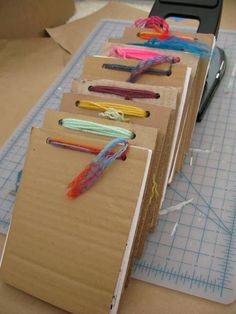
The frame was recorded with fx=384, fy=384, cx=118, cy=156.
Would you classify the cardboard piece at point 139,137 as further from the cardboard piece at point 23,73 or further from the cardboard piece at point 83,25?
the cardboard piece at point 83,25

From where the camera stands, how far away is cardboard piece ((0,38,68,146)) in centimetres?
85

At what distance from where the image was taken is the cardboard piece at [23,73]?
847mm

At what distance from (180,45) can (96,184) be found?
0.93 feet

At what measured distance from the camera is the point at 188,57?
60cm

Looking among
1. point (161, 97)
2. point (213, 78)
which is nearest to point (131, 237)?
point (161, 97)

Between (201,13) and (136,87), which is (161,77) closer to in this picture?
(136,87)

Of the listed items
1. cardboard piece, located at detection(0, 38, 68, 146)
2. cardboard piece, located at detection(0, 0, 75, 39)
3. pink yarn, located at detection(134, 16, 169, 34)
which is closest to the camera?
pink yarn, located at detection(134, 16, 169, 34)

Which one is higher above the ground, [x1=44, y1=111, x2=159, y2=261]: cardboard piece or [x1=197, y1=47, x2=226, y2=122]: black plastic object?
[x1=44, y1=111, x2=159, y2=261]: cardboard piece

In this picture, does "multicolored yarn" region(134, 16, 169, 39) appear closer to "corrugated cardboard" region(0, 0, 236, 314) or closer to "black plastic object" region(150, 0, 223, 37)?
"black plastic object" region(150, 0, 223, 37)

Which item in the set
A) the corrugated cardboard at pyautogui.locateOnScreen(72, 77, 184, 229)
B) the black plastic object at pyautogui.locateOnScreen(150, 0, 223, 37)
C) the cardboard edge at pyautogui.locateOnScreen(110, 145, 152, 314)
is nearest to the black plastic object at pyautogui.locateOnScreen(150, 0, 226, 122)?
the black plastic object at pyautogui.locateOnScreen(150, 0, 223, 37)

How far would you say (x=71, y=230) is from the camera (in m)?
0.49

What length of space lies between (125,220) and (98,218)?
4cm

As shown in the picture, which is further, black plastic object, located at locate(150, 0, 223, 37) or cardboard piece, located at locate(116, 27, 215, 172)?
black plastic object, located at locate(150, 0, 223, 37)

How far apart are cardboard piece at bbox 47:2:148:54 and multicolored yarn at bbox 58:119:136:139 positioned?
1.68 ft
